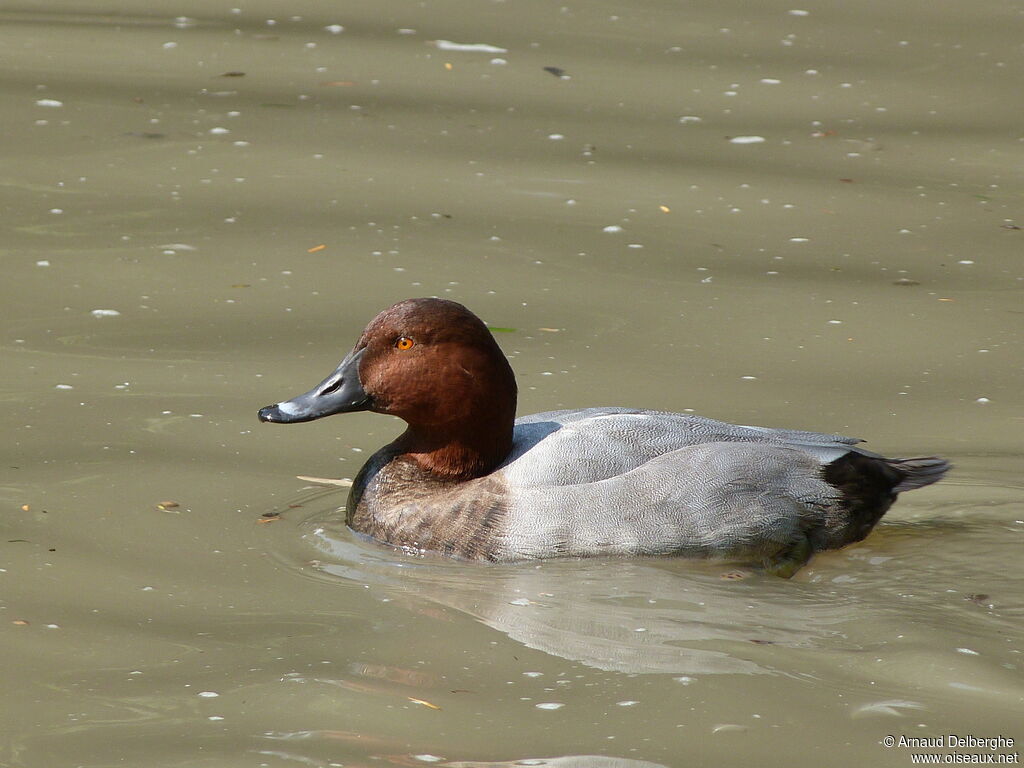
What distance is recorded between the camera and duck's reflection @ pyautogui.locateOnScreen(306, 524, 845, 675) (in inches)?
173

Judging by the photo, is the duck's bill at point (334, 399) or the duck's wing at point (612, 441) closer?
the duck's wing at point (612, 441)

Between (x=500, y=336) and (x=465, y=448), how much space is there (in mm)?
1708

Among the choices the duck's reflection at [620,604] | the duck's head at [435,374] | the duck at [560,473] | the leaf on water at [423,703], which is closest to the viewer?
the leaf on water at [423,703]

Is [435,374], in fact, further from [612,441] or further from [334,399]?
[612,441]

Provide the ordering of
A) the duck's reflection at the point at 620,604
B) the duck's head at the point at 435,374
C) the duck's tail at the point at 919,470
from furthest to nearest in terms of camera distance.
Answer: the duck's tail at the point at 919,470
the duck's head at the point at 435,374
the duck's reflection at the point at 620,604

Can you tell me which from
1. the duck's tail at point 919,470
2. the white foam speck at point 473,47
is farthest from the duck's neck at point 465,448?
the white foam speck at point 473,47

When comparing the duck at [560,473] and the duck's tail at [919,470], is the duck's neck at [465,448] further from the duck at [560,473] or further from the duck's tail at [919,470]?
the duck's tail at [919,470]

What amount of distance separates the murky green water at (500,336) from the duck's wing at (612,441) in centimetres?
33

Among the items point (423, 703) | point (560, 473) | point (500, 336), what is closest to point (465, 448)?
point (560, 473)

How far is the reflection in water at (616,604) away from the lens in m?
4.40

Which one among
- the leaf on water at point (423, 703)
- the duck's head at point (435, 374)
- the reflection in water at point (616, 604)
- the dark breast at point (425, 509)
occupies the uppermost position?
the duck's head at point (435, 374)

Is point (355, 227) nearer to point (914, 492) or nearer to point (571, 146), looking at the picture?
point (571, 146)

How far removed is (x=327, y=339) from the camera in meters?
6.98

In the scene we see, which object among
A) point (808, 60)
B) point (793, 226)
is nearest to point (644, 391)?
point (793, 226)
